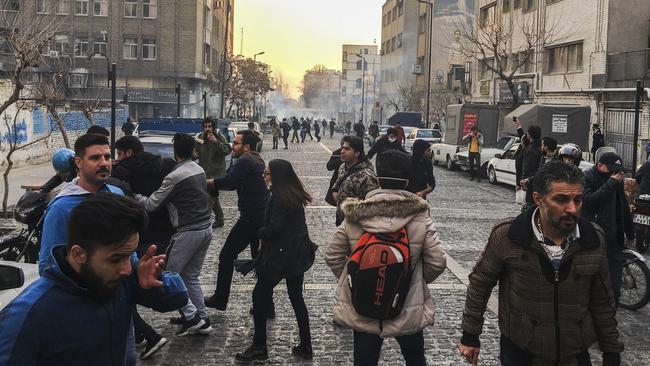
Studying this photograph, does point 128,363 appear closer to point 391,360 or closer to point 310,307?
point 391,360

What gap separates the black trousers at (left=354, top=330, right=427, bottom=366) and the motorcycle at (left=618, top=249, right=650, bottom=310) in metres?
4.07

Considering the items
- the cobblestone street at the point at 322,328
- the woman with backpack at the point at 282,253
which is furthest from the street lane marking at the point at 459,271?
the woman with backpack at the point at 282,253

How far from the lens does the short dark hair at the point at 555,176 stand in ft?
11.1

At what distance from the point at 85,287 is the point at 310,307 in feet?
17.1

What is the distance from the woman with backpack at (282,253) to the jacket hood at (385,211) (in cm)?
171

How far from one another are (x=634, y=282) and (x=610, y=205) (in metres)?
1.60

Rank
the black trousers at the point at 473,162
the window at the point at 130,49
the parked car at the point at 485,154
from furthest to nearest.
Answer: the window at the point at 130,49 → the parked car at the point at 485,154 → the black trousers at the point at 473,162

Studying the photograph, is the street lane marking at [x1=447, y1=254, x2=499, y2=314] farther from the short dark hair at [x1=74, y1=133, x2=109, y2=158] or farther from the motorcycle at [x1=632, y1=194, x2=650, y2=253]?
the short dark hair at [x1=74, y1=133, x2=109, y2=158]

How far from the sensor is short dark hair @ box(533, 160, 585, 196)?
3.39 m

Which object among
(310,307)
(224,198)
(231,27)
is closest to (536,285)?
(310,307)

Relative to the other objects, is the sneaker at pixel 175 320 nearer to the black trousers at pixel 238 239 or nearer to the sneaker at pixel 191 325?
the sneaker at pixel 191 325

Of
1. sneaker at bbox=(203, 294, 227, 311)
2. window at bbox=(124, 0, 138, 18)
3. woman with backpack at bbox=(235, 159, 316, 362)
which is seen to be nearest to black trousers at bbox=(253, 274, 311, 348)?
woman with backpack at bbox=(235, 159, 316, 362)

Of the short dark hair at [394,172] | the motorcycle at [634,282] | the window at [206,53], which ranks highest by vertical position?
the window at [206,53]

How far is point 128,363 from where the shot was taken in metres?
2.88
